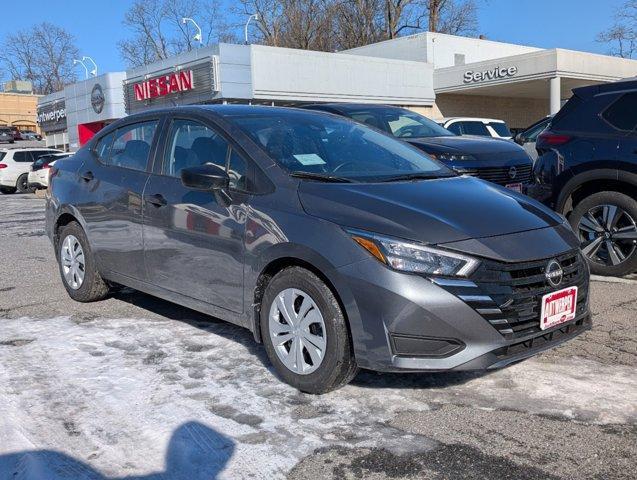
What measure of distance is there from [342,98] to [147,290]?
23381mm

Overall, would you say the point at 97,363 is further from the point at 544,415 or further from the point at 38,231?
the point at 38,231

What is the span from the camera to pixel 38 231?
441 inches

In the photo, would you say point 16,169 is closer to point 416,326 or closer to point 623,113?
point 623,113

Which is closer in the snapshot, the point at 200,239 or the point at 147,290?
the point at 200,239

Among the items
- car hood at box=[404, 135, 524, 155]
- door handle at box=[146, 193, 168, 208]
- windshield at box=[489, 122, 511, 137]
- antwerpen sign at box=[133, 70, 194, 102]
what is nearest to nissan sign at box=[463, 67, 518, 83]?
antwerpen sign at box=[133, 70, 194, 102]

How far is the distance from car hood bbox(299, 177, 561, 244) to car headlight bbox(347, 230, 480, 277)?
58 millimetres

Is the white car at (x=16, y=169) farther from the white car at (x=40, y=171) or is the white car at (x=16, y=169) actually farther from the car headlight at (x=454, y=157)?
the car headlight at (x=454, y=157)

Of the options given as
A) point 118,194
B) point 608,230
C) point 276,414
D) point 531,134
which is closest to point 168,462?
point 276,414

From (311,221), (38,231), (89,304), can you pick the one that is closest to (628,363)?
(311,221)

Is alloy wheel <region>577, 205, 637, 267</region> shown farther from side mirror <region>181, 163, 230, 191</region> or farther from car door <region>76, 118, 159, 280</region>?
car door <region>76, 118, 159, 280</region>

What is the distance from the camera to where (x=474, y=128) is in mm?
14211

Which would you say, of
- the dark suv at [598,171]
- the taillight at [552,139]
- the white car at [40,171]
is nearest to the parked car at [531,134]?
the taillight at [552,139]

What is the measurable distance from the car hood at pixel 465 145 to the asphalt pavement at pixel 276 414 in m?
3.49

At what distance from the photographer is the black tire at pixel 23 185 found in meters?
24.3
